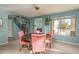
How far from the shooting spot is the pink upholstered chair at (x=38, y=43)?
331 cm

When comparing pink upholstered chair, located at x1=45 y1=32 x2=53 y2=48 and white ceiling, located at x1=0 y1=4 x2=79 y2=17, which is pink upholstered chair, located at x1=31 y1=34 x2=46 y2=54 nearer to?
pink upholstered chair, located at x1=45 y1=32 x2=53 y2=48

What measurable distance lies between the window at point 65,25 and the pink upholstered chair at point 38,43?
17.7 inches

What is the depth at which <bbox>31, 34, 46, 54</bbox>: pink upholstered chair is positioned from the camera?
331 centimetres

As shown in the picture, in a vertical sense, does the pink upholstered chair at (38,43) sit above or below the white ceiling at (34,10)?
below

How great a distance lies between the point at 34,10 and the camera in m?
3.30

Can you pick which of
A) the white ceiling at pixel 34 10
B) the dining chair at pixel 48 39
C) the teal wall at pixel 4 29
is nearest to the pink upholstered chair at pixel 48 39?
the dining chair at pixel 48 39

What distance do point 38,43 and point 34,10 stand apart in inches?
36.2

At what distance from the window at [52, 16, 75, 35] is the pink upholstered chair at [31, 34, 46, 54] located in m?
0.45

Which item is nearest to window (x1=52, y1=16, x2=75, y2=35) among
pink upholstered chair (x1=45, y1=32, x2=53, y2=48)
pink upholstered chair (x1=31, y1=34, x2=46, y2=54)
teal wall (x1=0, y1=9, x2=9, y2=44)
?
pink upholstered chair (x1=45, y1=32, x2=53, y2=48)

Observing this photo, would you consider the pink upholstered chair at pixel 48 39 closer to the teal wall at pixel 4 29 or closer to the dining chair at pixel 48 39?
the dining chair at pixel 48 39

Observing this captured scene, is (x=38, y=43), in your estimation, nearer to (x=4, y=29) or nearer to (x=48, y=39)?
(x=48, y=39)

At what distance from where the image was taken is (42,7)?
10.5 feet

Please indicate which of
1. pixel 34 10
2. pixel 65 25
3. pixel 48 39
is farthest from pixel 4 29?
pixel 65 25

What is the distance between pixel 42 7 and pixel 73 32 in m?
1.11
